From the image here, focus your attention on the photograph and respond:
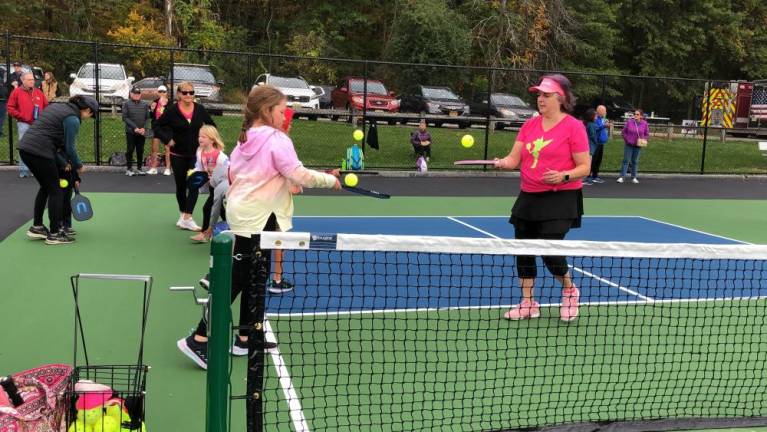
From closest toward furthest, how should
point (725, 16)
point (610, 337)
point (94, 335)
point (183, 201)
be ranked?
point (94, 335)
point (610, 337)
point (183, 201)
point (725, 16)

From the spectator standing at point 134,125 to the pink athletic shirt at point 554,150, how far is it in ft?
36.3

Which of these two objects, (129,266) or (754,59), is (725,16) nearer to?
(754,59)

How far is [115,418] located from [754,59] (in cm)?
4422

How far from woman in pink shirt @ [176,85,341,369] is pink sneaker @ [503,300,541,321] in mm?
1966

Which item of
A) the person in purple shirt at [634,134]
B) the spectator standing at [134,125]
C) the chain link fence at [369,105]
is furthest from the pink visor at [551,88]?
the person in purple shirt at [634,134]

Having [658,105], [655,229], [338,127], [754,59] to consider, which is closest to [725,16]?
[754,59]

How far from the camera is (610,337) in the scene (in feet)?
19.5

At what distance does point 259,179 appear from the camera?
5129 millimetres

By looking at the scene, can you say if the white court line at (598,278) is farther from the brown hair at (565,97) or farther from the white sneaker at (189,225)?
the white sneaker at (189,225)

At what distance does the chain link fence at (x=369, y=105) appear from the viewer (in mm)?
19469

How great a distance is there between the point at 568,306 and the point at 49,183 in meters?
5.83

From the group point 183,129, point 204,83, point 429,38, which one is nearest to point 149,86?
point 204,83

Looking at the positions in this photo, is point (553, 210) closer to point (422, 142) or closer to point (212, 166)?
point (212, 166)

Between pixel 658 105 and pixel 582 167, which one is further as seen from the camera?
pixel 658 105
